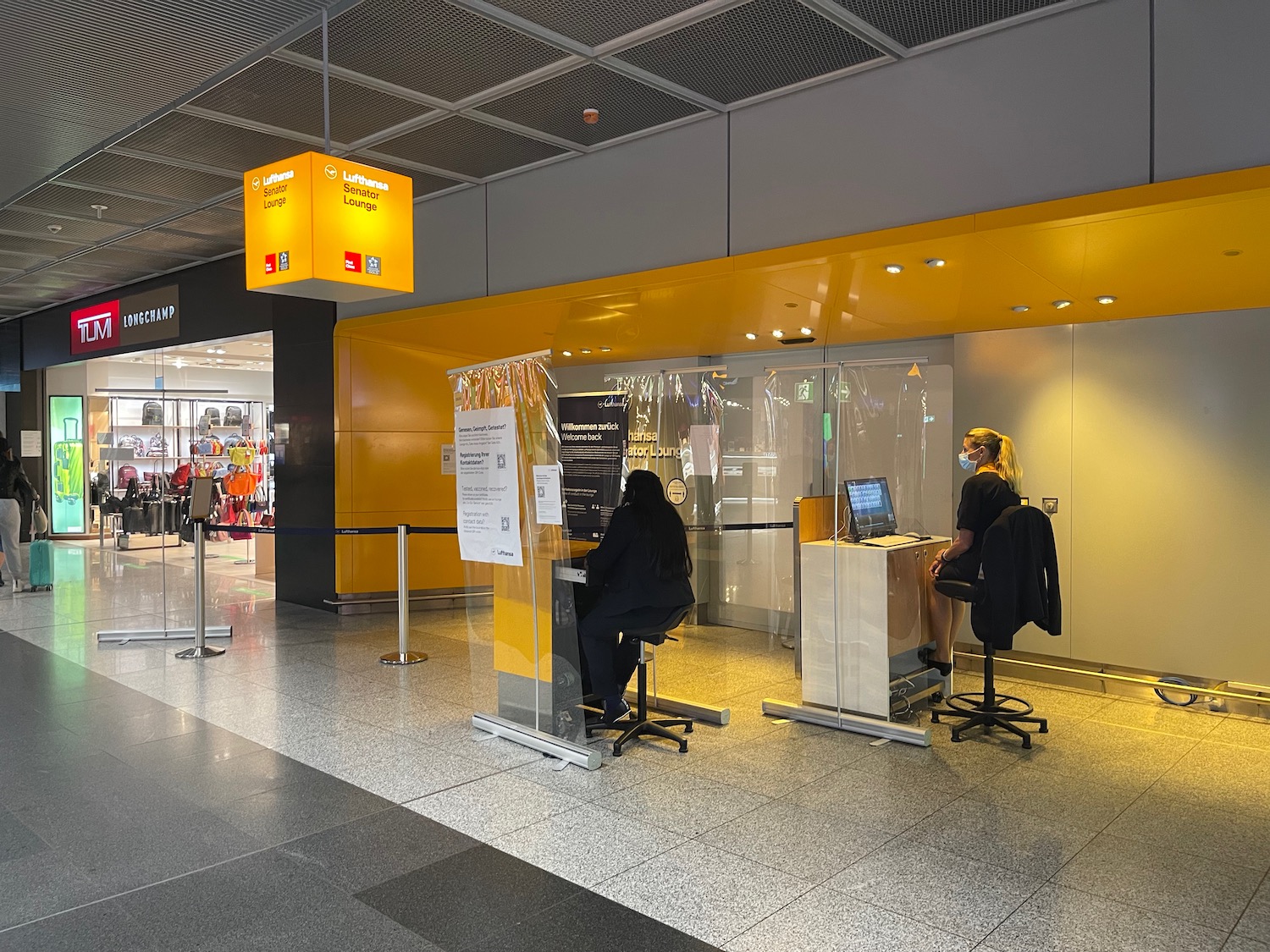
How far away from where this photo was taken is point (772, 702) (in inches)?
217

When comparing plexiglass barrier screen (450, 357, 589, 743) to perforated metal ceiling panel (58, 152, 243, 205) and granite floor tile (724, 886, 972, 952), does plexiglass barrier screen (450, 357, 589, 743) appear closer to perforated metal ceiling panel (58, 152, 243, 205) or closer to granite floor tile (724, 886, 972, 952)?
granite floor tile (724, 886, 972, 952)

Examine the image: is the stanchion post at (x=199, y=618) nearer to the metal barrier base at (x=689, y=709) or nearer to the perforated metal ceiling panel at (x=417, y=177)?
the perforated metal ceiling panel at (x=417, y=177)

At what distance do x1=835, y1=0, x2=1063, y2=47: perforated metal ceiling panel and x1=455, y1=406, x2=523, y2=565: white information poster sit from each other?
8.08 feet

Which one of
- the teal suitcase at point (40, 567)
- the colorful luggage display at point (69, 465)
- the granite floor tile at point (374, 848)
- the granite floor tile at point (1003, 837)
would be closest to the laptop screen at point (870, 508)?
the granite floor tile at point (1003, 837)

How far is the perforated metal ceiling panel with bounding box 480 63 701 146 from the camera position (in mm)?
5184

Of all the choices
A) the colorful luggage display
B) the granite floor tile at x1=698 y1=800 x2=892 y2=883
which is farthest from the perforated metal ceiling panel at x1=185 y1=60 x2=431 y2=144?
the colorful luggage display

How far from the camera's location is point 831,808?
397cm

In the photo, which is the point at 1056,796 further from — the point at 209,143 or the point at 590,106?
the point at 209,143

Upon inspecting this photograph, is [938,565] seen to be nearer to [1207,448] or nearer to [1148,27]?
[1207,448]

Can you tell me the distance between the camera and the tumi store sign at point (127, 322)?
10977 millimetres

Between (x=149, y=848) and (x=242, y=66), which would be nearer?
(x=149, y=848)

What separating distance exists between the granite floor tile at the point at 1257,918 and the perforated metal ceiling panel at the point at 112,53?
5.05 m

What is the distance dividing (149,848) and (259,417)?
6.95 meters

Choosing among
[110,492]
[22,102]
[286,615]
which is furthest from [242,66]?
[110,492]
